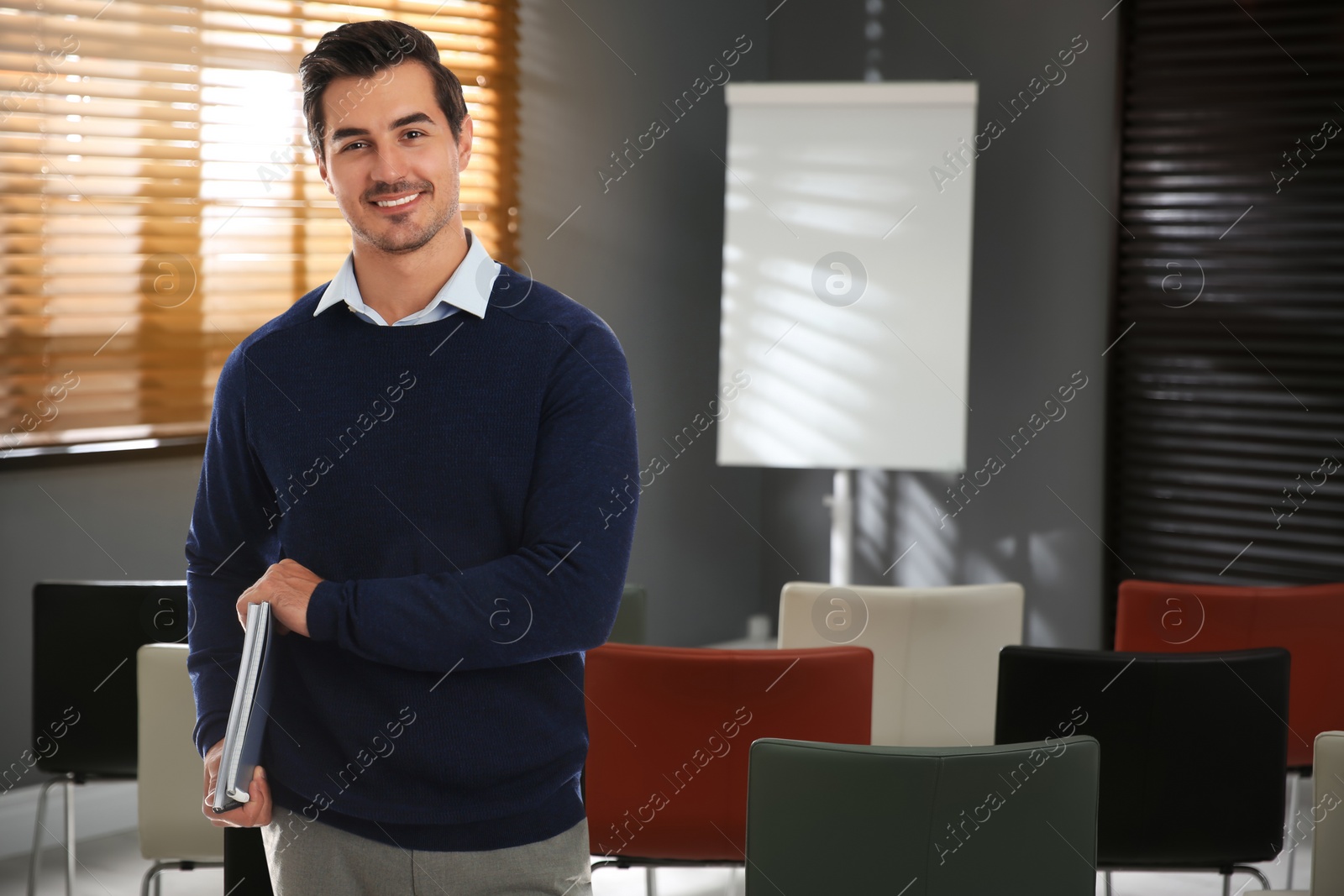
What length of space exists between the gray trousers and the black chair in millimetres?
1563

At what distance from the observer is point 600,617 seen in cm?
135

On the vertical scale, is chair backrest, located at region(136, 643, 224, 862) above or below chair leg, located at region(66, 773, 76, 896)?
above

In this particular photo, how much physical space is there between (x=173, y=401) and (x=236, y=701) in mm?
3157

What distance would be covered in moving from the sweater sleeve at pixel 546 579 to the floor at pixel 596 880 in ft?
7.66

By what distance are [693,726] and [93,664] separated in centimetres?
147

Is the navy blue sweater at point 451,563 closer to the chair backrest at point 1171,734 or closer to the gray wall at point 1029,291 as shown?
the chair backrest at point 1171,734

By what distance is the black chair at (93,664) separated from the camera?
2838mm

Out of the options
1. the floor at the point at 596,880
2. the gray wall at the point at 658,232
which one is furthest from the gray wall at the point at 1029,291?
the floor at the point at 596,880

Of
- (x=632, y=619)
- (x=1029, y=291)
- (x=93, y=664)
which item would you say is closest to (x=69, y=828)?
(x=93, y=664)

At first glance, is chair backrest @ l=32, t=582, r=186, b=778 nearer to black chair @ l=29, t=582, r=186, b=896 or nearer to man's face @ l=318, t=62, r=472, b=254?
black chair @ l=29, t=582, r=186, b=896

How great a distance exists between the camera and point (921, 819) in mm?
1712

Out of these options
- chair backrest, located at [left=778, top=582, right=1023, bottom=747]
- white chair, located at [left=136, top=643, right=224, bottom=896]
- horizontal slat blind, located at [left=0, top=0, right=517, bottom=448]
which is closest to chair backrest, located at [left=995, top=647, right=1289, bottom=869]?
chair backrest, located at [left=778, top=582, right=1023, bottom=747]

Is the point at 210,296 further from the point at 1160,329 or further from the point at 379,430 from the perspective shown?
the point at 1160,329

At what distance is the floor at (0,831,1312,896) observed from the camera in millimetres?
3490
